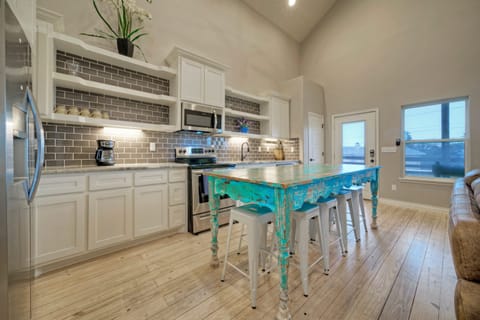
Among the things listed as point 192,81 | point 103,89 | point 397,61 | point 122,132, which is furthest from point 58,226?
point 397,61

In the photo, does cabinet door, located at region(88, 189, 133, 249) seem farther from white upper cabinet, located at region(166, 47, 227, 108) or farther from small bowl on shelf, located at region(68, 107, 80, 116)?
white upper cabinet, located at region(166, 47, 227, 108)

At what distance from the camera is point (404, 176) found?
411 centimetres

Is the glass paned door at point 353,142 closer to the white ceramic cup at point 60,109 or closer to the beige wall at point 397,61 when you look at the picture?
the beige wall at point 397,61

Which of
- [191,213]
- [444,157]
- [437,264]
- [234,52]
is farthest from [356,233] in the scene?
[234,52]

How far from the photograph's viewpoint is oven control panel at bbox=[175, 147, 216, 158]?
10.3ft

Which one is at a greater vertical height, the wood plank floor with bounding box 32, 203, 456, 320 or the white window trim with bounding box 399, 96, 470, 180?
the white window trim with bounding box 399, 96, 470, 180

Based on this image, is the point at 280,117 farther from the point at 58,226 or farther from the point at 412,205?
the point at 58,226

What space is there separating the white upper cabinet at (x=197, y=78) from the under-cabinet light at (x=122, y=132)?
82 cm

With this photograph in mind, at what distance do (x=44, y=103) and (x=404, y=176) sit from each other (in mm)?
5812

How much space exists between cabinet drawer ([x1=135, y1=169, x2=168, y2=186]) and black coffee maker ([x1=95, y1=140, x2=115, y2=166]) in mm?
415

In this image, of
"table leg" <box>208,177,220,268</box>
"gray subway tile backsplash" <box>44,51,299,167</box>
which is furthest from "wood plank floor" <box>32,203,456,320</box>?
"gray subway tile backsplash" <box>44,51,299,167</box>

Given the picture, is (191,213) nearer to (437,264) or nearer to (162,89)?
(162,89)

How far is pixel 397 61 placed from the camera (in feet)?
13.5

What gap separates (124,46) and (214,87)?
4.39 ft
